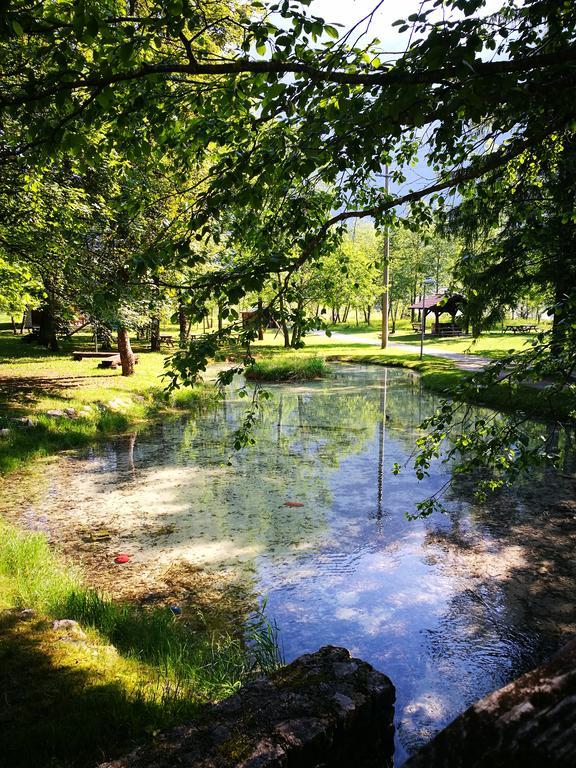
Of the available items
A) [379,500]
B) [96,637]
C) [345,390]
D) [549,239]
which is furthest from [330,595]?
[345,390]

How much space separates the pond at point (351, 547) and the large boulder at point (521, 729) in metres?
3.25

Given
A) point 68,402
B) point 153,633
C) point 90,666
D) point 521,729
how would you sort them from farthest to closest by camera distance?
point 68,402 → point 153,633 → point 90,666 → point 521,729

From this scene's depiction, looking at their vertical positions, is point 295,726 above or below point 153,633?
above

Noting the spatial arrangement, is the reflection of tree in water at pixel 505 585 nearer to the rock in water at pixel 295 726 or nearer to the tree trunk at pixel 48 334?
the rock in water at pixel 295 726

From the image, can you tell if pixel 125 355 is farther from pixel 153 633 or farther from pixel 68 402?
pixel 153 633

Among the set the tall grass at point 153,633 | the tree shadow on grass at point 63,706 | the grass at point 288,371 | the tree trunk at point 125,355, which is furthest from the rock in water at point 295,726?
the grass at point 288,371

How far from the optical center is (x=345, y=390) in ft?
75.4

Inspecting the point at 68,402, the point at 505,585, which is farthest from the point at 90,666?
the point at 68,402

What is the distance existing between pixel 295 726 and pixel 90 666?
229 cm

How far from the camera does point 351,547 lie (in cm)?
775

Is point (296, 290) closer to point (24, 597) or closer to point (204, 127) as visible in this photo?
point (204, 127)

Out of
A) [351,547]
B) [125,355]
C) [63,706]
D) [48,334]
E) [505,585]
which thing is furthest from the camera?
[48,334]

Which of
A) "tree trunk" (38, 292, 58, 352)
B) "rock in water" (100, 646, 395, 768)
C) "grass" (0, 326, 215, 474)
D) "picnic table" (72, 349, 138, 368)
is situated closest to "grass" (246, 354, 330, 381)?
"grass" (0, 326, 215, 474)

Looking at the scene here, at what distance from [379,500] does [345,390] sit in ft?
44.1
